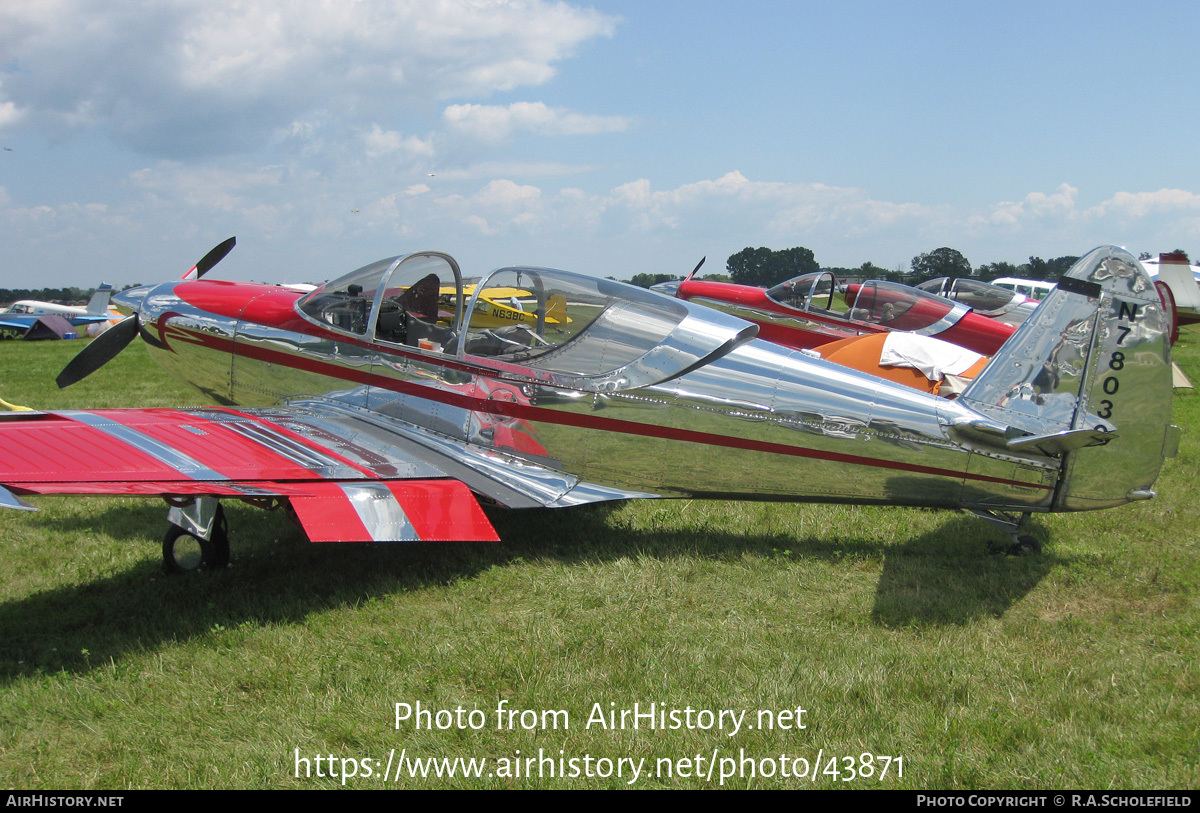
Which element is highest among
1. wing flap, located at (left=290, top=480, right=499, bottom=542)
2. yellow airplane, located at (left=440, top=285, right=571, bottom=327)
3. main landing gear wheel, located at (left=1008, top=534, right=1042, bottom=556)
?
yellow airplane, located at (left=440, top=285, right=571, bottom=327)

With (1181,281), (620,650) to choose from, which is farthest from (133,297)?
(1181,281)

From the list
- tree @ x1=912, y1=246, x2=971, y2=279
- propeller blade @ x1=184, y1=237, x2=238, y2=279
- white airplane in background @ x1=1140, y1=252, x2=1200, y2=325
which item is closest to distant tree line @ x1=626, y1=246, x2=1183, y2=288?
tree @ x1=912, y1=246, x2=971, y2=279

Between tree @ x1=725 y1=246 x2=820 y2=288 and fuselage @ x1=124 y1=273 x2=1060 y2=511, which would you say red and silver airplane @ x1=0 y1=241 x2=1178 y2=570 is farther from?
tree @ x1=725 y1=246 x2=820 y2=288

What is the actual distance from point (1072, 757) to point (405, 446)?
3808mm

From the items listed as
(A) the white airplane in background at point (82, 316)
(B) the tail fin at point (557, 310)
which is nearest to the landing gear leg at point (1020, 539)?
(B) the tail fin at point (557, 310)

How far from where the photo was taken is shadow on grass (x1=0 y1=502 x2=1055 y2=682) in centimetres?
396

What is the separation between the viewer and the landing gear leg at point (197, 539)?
453 centimetres

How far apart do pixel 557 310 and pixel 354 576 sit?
208 centimetres

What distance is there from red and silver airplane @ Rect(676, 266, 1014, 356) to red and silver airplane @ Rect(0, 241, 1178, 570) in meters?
6.43

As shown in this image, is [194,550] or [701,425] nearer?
[701,425]

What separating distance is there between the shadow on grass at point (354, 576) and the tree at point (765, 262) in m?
36.5

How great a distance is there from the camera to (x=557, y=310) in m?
5.38

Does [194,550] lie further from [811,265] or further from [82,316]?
[811,265]
